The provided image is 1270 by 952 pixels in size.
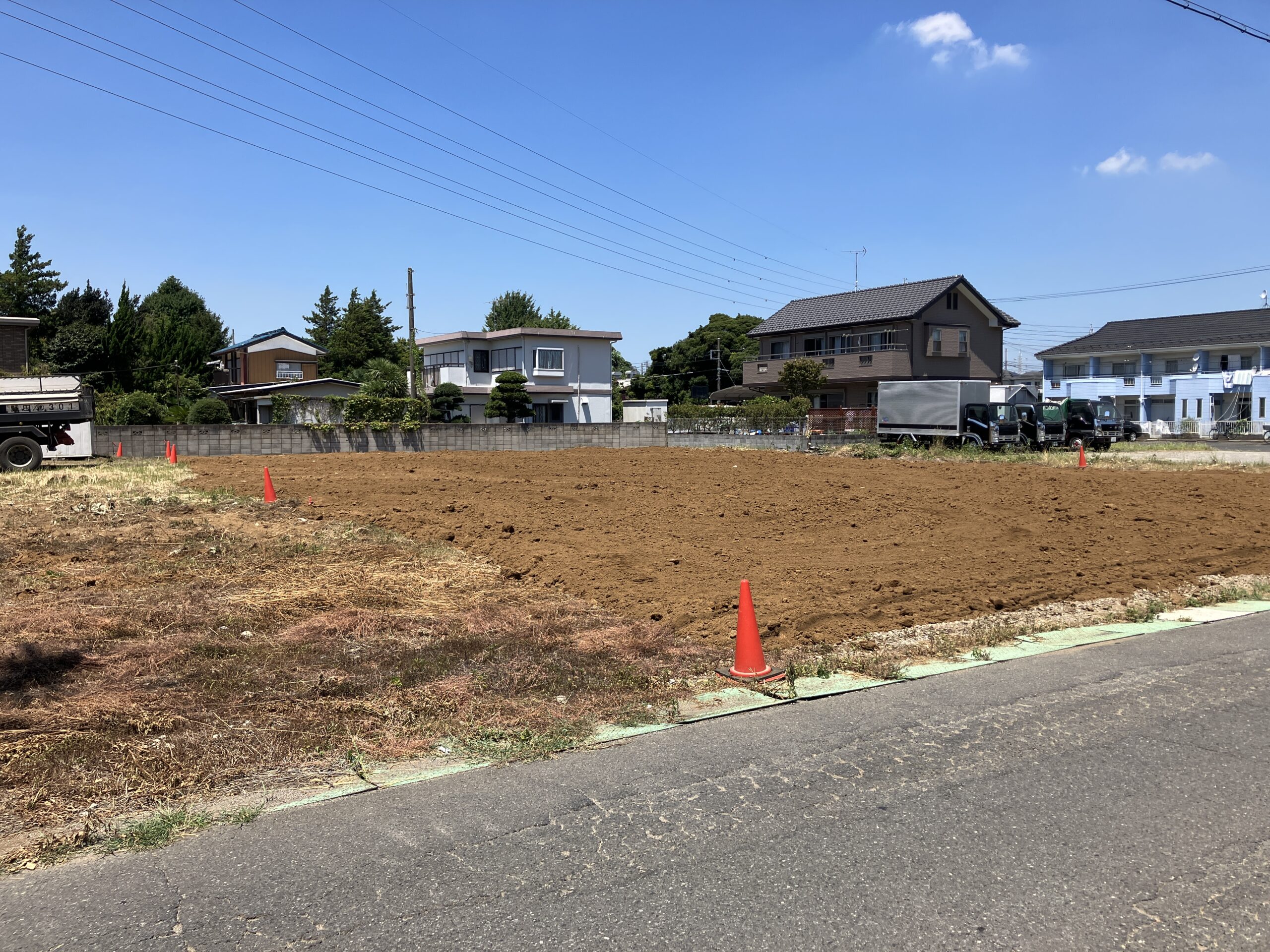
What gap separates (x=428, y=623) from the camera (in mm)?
7172

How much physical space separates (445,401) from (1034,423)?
89.1ft

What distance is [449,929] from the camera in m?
2.98

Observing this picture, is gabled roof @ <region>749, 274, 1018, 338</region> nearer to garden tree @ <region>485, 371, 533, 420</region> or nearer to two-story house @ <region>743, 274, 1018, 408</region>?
two-story house @ <region>743, 274, 1018, 408</region>

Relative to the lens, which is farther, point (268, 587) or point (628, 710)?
point (268, 587)

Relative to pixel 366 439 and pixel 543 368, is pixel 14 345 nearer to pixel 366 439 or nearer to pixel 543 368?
pixel 366 439

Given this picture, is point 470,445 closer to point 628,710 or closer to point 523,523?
point 523,523

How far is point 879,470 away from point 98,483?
17.6m

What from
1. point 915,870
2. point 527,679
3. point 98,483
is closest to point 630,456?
point 98,483

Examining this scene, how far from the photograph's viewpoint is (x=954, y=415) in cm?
3019

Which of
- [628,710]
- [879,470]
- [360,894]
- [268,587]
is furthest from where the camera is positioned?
[879,470]

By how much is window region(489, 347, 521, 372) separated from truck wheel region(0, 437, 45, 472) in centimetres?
2530

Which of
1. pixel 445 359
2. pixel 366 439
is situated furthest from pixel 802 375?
pixel 366 439

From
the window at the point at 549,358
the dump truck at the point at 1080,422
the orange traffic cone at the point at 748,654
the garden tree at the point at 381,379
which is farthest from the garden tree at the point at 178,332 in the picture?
the orange traffic cone at the point at 748,654

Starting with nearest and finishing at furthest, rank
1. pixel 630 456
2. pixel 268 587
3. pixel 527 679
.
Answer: pixel 527 679
pixel 268 587
pixel 630 456
